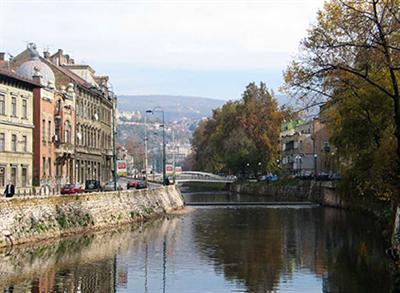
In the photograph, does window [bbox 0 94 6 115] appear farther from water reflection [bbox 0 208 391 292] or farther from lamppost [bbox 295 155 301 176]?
lamppost [bbox 295 155 301 176]

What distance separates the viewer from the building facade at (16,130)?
63.1 metres

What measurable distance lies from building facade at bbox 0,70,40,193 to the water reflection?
13.9 metres

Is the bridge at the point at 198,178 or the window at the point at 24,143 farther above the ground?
the window at the point at 24,143

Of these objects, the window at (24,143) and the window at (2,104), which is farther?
the window at (24,143)

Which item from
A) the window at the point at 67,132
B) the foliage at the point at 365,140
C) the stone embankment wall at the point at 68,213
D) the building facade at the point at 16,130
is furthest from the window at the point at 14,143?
the foliage at the point at 365,140

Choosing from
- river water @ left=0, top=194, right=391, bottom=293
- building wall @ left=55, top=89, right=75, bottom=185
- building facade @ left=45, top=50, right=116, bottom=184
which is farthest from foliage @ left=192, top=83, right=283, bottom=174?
river water @ left=0, top=194, right=391, bottom=293

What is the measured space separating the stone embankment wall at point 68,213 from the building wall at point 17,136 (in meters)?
10.3

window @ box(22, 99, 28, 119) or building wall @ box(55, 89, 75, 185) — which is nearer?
window @ box(22, 99, 28, 119)

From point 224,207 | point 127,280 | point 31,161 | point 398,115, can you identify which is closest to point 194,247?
point 127,280

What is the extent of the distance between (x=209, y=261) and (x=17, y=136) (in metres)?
33.2

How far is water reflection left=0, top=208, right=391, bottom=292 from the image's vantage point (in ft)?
101

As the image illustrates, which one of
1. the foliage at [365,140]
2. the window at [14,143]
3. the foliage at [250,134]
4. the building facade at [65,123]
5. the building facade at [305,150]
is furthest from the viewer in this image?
the building facade at [305,150]

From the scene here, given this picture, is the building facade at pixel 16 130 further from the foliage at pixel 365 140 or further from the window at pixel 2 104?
the foliage at pixel 365 140

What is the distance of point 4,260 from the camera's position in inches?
1449
